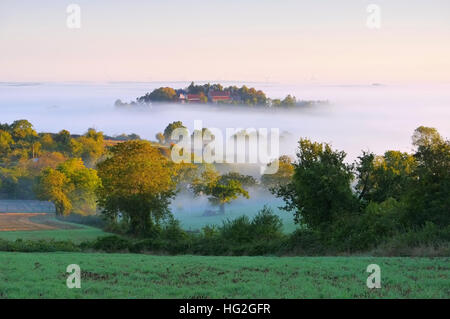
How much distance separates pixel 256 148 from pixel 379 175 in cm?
10230

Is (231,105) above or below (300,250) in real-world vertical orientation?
above

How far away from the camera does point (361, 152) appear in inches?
1535

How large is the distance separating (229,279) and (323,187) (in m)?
23.2

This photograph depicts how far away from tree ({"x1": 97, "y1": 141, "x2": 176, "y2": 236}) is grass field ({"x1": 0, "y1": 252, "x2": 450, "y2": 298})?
109 ft

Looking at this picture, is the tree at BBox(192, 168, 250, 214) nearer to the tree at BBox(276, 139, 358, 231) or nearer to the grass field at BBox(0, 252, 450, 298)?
the tree at BBox(276, 139, 358, 231)

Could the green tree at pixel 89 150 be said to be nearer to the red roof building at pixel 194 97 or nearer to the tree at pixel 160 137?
the red roof building at pixel 194 97

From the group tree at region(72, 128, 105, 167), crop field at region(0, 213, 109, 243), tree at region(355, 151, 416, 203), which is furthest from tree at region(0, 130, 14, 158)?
tree at region(355, 151, 416, 203)

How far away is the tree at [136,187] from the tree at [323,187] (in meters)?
17.2

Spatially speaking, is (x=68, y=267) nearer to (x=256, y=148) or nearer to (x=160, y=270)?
(x=160, y=270)

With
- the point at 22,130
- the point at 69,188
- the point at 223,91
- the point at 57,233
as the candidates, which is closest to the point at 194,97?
the point at 223,91

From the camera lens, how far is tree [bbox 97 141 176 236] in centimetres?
5196

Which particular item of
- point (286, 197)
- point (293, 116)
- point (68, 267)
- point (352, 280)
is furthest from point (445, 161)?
point (293, 116)

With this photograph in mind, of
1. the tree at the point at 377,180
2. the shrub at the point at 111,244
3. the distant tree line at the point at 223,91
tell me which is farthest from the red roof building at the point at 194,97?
the shrub at the point at 111,244

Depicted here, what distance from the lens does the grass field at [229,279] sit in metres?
12.2
